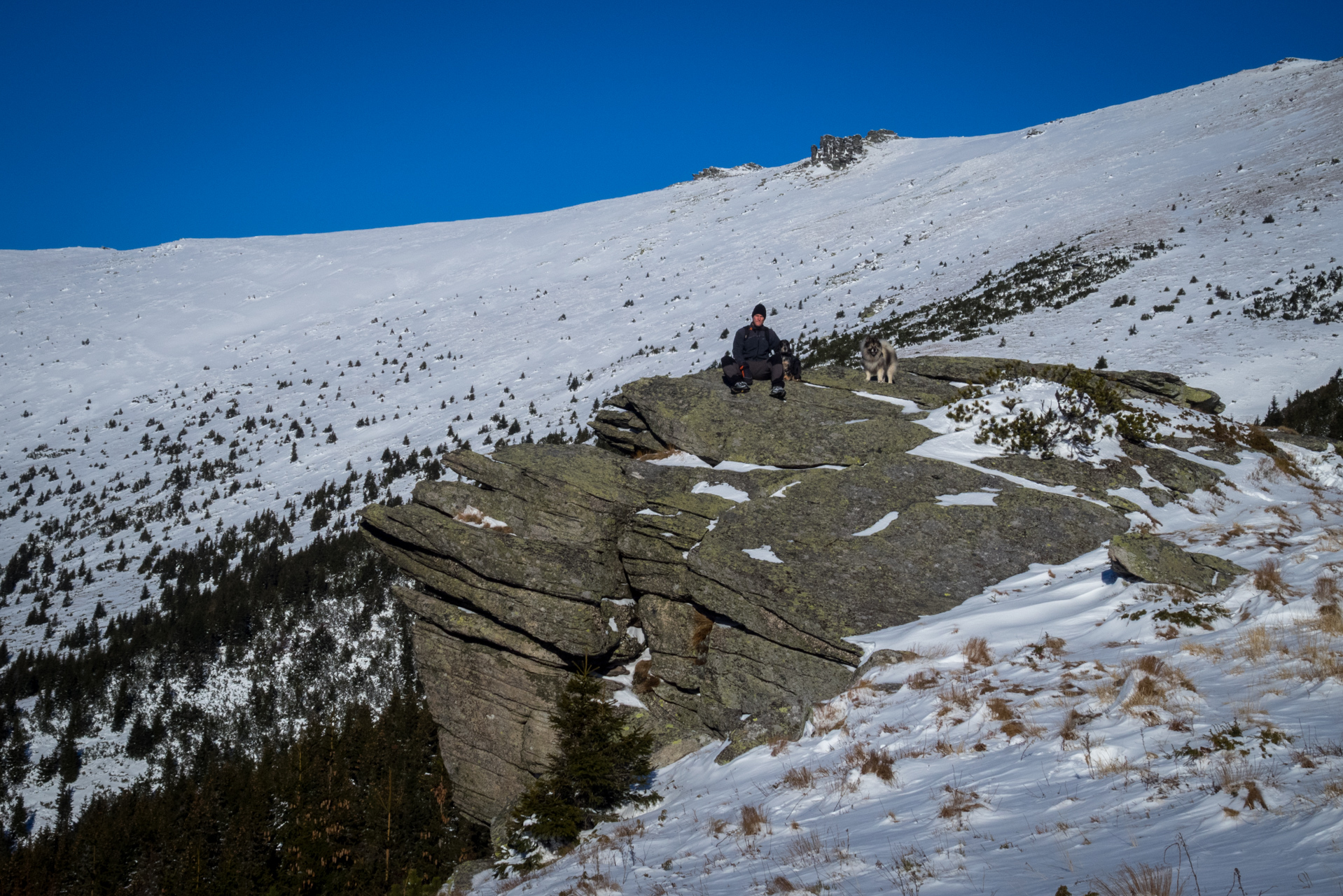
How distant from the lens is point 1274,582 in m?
7.61

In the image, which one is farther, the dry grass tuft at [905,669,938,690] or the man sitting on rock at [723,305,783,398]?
the man sitting on rock at [723,305,783,398]

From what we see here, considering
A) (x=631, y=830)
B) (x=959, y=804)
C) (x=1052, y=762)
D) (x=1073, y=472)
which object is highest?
(x=1073, y=472)

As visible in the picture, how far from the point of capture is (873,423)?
14391 millimetres

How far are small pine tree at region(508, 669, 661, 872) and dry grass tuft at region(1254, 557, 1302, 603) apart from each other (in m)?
7.54

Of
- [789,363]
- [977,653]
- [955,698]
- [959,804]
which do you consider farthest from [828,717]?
[789,363]

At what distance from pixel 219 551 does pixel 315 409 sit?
13714 millimetres

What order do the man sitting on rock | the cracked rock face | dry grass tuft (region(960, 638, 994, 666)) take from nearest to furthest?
1. dry grass tuft (region(960, 638, 994, 666))
2. the cracked rock face
3. the man sitting on rock

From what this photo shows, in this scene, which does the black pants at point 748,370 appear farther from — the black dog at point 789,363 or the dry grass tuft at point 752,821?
the dry grass tuft at point 752,821

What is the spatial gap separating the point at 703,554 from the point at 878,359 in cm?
784

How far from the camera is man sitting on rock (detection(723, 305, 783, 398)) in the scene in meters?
15.2

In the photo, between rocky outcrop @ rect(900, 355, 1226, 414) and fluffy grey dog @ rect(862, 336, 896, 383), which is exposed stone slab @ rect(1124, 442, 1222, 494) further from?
fluffy grey dog @ rect(862, 336, 896, 383)

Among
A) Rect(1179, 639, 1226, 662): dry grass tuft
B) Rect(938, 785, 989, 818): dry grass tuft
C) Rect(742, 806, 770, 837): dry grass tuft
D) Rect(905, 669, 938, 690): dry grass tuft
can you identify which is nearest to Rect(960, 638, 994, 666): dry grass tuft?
Rect(905, 669, 938, 690): dry grass tuft

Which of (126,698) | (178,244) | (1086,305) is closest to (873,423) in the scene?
(1086,305)

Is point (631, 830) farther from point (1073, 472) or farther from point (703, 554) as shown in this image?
point (1073, 472)
